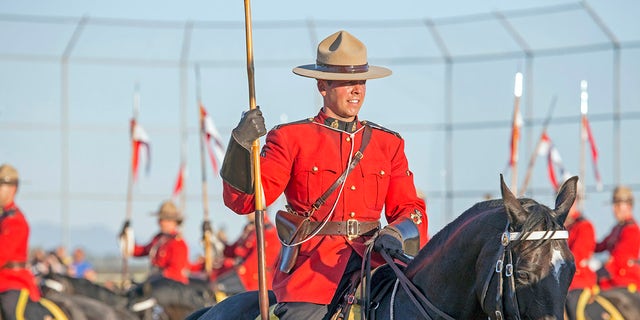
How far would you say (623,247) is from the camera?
51.4 feet

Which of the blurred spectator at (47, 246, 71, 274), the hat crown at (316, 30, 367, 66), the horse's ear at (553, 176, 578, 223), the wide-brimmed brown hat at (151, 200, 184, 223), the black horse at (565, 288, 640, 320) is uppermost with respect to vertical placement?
the hat crown at (316, 30, 367, 66)

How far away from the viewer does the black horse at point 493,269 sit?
452 cm

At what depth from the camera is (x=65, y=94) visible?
24.6 m

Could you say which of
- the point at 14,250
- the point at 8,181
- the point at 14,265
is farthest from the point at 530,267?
the point at 8,181

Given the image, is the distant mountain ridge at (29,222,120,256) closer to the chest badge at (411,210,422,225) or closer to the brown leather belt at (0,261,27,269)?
the brown leather belt at (0,261,27,269)

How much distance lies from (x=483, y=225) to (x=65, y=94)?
20481 millimetres

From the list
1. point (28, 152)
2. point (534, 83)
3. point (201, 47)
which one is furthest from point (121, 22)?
point (534, 83)

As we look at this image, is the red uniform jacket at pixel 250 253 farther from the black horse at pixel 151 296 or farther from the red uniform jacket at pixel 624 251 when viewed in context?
the red uniform jacket at pixel 624 251

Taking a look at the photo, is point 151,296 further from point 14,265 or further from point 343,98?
point 343,98

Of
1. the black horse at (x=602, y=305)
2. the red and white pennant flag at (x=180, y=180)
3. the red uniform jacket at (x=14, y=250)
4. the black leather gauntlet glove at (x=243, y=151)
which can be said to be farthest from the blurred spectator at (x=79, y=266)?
the black leather gauntlet glove at (x=243, y=151)

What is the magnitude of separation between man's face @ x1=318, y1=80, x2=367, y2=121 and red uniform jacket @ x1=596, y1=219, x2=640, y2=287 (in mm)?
10397

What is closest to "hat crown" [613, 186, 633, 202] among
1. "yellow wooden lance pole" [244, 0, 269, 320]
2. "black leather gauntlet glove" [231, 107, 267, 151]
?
"yellow wooden lance pole" [244, 0, 269, 320]

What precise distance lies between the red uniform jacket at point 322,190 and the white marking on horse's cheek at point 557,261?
1251 millimetres

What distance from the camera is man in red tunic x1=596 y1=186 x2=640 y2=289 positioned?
15.7 meters
